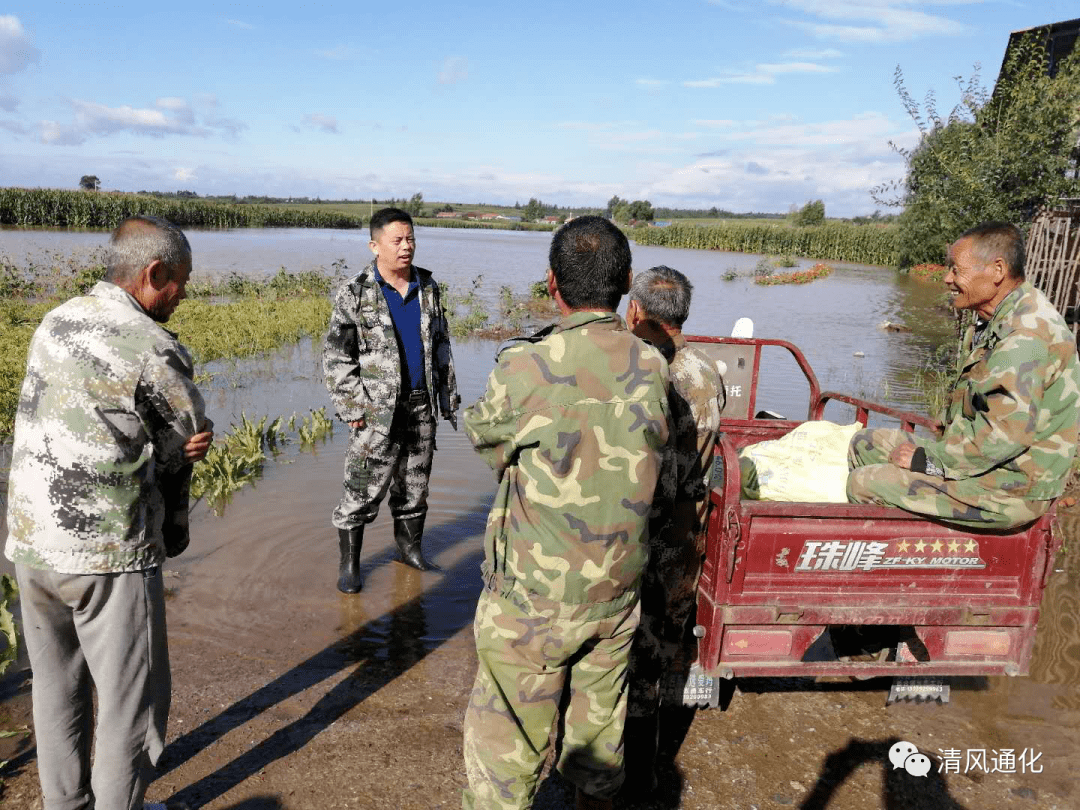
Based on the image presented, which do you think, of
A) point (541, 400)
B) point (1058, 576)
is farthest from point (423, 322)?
point (1058, 576)

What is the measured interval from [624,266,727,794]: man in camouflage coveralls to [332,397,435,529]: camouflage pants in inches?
75.8

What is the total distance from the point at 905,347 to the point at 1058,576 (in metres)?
11.2

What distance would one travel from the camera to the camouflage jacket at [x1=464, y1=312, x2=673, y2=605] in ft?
7.03

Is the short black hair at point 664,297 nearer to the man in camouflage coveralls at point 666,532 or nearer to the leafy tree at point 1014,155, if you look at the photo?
the man in camouflage coveralls at point 666,532

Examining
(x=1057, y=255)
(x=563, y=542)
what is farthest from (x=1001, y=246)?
(x=1057, y=255)

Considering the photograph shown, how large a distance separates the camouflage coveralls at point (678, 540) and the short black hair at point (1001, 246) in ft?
4.06

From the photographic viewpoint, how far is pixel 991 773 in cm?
327

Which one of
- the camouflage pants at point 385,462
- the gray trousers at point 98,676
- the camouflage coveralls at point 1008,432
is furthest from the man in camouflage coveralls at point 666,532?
the camouflage pants at point 385,462

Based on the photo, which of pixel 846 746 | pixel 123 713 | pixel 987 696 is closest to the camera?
pixel 123 713

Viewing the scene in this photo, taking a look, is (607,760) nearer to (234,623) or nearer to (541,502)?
(541,502)

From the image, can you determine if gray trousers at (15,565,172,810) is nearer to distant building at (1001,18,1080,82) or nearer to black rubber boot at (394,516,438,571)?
black rubber boot at (394,516,438,571)

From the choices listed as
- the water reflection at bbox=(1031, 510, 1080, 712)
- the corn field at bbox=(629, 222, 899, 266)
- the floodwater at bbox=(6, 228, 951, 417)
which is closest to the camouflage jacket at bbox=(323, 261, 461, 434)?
the water reflection at bbox=(1031, 510, 1080, 712)

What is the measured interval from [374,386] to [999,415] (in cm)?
302

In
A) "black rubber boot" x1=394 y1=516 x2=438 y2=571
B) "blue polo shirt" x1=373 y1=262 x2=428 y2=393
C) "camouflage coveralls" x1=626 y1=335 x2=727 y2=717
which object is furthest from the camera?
"black rubber boot" x1=394 y1=516 x2=438 y2=571
